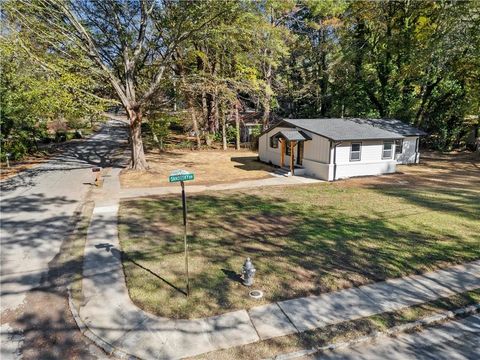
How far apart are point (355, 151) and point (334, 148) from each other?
5.89ft

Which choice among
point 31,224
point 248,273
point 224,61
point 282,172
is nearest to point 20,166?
point 31,224

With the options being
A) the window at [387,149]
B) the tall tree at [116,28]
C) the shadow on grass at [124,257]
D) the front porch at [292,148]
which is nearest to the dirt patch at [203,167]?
the front porch at [292,148]

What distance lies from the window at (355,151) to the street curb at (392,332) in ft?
44.1

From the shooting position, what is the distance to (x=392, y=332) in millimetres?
5219

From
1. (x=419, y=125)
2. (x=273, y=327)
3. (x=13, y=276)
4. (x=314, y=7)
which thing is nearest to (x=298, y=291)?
(x=273, y=327)

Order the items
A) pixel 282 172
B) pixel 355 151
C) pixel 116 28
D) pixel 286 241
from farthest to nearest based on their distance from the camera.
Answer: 1. pixel 282 172
2. pixel 355 151
3. pixel 116 28
4. pixel 286 241

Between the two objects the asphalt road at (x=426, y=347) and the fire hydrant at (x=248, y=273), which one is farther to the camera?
the fire hydrant at (x=248, y=273)

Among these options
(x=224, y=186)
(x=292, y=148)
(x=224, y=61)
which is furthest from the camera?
(x=224, y=61)

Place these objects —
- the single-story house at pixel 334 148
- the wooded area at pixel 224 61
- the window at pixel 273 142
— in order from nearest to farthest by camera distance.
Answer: the wooded area at pixel 224 61 → the single-story house at pixel 334 148 → the window at pixel 273 142

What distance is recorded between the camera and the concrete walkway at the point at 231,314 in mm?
4922

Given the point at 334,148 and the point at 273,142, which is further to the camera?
the point at 273,142

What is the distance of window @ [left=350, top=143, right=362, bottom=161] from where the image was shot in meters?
18.6

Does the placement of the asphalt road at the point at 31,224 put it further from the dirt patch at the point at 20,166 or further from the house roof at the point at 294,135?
the house roof at the point at 294,135

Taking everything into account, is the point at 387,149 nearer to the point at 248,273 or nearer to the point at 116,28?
the point at 248,273
